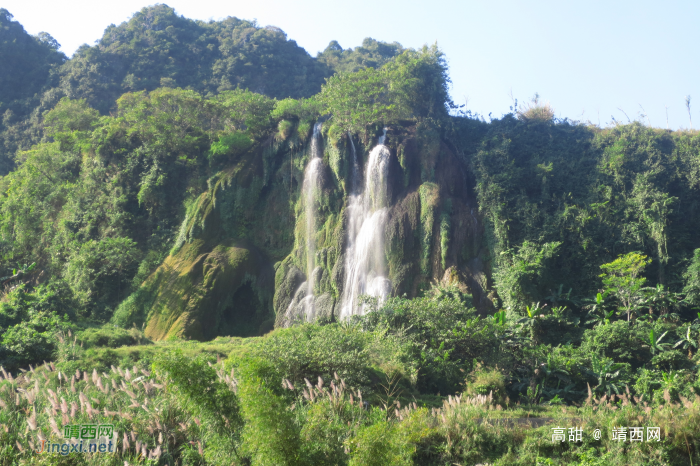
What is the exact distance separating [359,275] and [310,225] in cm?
432

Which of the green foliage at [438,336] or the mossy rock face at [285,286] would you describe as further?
the mossy rock face at [285,286]

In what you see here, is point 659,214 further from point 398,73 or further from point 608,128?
point 398,73

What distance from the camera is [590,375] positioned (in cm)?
1182

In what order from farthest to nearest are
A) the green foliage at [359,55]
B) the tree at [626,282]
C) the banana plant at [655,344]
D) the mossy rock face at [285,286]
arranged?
the green foliage at [359,55] → the mossy rock face at [285,286] → the tree at [626,282] → the banana plant at [655,344]

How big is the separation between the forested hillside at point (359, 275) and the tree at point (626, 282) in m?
0.13

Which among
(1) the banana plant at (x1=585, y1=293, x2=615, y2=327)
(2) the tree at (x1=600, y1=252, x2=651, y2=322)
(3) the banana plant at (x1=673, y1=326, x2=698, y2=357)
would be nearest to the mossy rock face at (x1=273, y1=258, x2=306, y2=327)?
(1) the banana plant at (x1=585, y1=293, x2=615, y2=327)

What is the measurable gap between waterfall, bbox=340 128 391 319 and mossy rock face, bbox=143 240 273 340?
4.67 meters

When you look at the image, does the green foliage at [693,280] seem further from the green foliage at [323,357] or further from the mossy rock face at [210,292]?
the mossy rock face at [210,292]

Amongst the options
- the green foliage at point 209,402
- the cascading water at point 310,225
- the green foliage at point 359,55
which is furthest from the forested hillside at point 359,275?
the green foliage at point 359,55

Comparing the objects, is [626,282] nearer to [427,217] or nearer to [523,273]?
[523,273]

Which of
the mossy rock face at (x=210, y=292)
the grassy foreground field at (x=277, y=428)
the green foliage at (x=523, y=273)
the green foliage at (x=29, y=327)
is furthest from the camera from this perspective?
the mossy rock face at (x=210, y=292)

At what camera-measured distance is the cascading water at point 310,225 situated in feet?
67.1

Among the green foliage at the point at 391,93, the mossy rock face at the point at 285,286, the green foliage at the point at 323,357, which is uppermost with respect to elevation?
the green foliage at the point at 391,93

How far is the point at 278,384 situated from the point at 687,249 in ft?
64.9
